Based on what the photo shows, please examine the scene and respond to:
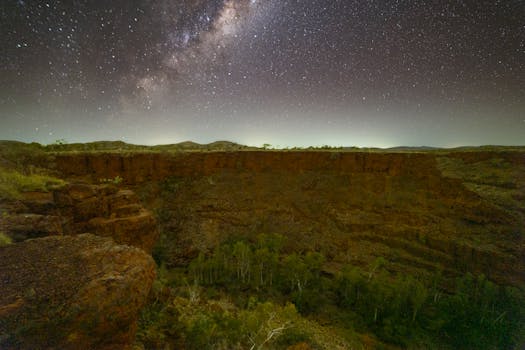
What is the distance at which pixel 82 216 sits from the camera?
7109 millimetres

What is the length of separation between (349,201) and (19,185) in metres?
21.3

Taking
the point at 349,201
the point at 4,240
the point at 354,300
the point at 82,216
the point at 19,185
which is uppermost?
the point at 19,185

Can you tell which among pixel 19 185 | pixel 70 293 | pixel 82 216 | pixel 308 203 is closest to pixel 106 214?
pixel 82 216

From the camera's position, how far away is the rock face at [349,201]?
17.3 metres

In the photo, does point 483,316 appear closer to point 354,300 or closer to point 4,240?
point 354,300

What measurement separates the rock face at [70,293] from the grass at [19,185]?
10.1 feet

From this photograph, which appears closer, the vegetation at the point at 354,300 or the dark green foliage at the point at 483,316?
the vegetation at the point at 354,300

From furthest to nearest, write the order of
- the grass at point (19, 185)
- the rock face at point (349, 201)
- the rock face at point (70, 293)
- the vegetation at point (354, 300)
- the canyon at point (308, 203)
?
the rock face at point (349, 201), the vegetation at point (354, 300), the canyon at point (308, 203), the grass at point (19, 185), the rock face at point (70, 293)

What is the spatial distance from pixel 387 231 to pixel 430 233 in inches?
113

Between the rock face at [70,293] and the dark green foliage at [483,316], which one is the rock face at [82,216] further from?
the dark green foliage at [483,316]

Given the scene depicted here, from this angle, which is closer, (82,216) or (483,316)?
(82,216)

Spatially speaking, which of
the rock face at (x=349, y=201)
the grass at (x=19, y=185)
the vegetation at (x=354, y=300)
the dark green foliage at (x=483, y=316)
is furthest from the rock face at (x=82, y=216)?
the dark green foliage at (x=483, y=316)

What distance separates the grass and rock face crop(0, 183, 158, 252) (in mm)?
211

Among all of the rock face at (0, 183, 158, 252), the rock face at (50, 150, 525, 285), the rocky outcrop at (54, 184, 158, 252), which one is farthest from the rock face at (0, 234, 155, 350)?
the rock face at (50, 150, 525, 285)
